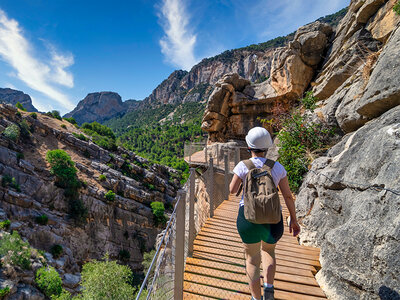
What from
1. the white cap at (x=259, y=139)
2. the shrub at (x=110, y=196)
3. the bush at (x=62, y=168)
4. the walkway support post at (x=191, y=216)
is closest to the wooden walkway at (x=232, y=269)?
the walkway support post at (x=191, y=216)

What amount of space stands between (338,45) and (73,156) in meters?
33.9

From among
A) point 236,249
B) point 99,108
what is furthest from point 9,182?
point 99,108

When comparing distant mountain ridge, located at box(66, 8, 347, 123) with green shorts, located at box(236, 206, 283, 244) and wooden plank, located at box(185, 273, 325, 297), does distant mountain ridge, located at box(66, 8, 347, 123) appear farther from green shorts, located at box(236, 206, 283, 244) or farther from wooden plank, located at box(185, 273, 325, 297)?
green shorts, located at box(236, 206, 283, 244)

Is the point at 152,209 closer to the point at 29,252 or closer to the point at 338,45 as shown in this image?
the point at 29,252

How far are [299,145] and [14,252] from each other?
1990cm

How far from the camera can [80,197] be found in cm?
2573

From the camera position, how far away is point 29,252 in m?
16.0

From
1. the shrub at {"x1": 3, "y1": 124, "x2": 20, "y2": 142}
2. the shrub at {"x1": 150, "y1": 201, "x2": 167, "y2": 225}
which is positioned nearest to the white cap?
the shrub at {"x1": 150, "y1": 201, "x2": 167, "y2": 225}

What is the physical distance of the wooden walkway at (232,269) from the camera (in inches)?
96.3

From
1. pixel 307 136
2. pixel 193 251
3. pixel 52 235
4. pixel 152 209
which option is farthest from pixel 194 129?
pixel 193 251

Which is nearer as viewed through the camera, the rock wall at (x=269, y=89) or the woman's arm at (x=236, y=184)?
the woman's arm at (x=236, y=184)

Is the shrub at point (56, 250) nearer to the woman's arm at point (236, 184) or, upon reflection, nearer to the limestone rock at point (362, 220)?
the limestone rock at point (362, 220)

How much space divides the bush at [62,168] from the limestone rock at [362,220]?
28.3 meters

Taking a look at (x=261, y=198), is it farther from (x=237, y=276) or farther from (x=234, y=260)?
(x=234, y=260)
